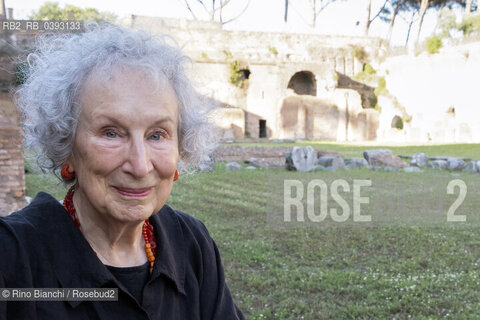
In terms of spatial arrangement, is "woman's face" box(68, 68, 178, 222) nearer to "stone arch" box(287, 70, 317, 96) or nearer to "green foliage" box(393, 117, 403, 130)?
"green foliage" box(393, 117, 403, 130)

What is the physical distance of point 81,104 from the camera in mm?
1340

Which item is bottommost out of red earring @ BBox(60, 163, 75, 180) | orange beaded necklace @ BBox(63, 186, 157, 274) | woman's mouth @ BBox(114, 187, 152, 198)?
orange beaded necklace @ BBox(63, 186, 157, 274)

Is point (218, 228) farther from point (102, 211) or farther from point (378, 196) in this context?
point (102, 211)

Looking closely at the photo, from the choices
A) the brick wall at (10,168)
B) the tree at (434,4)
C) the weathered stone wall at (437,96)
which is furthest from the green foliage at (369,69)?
the brick wall at (10,168)

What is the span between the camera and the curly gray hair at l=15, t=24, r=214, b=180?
1353mm

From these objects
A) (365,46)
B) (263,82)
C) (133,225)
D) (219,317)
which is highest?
(365,46)

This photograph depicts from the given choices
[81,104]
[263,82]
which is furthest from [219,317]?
[263,82]

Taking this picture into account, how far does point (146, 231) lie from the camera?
1587mm

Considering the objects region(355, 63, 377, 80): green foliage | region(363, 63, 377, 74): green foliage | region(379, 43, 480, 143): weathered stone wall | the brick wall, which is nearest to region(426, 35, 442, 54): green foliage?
region(379, 43, 480, 143): weathered stone wall

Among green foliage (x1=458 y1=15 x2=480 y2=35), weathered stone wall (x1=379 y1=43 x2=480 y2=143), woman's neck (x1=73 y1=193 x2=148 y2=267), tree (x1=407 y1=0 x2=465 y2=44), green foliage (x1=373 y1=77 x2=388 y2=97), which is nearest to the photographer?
woman's neck (x1=73 y1=193 x2=148 y2=267)

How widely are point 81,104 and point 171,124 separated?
273 millimetres

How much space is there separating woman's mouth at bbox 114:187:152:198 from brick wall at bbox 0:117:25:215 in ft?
15.8

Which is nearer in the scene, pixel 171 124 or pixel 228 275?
pixel 171 124

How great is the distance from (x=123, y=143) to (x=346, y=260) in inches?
161
